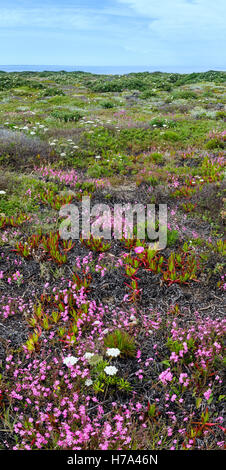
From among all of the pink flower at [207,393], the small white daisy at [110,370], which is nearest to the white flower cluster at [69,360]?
the small white daisy at [110,370]

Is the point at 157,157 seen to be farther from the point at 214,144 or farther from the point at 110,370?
the point at 110,370

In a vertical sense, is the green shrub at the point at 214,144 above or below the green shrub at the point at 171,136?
below

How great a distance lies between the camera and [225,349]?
366 centimetres

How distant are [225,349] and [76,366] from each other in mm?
1791

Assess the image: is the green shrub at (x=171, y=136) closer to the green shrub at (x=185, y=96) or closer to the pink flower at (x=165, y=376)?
the pink flower at (x=165, y=376)

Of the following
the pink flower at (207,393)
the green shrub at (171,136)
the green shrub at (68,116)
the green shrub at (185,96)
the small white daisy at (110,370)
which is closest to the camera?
the pink flower at (207,393)

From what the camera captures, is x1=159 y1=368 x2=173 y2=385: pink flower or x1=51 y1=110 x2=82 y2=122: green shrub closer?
x1=159 y1=368 x2=173 y2=385: pink flower

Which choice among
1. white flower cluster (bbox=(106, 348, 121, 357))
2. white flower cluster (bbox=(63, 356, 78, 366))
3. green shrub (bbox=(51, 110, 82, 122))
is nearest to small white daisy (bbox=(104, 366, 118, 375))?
white flower cluster (bbox=(106, 348, 121, 357))

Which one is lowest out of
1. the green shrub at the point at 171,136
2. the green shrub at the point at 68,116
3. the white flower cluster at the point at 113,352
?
the white flower cluster at the point at 113,352

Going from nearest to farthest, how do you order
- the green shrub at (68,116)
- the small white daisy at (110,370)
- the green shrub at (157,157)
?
1. the small white daisy at (110,370)
2. the green shrub at (157,157)
3. the green shrub at (68,116)

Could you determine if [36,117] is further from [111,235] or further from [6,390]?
[6,390]

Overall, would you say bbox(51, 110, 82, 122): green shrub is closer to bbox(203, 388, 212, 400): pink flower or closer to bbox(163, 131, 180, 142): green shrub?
bbox(163, 131, 180, 142): green shrub

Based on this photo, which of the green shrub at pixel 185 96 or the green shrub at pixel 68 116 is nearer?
the green shrub at pixel 68 116

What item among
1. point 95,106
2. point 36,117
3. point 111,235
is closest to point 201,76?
point 95,106
